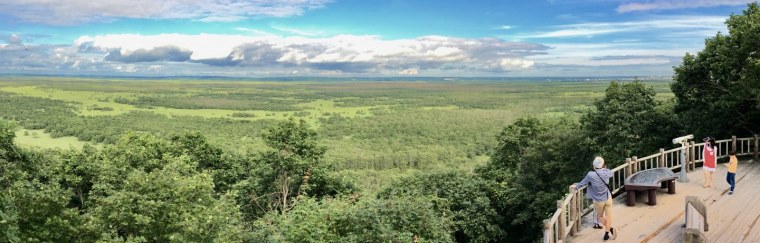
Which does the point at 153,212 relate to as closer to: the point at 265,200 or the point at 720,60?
the point at 265,200

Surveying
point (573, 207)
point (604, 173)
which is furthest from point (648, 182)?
point (573, 207)

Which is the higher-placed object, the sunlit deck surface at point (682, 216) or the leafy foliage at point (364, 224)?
the sunlit deck surface at point (682, 216)

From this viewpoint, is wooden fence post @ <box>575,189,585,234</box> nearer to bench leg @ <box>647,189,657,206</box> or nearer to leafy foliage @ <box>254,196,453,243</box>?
bench leg @ <box>647,189,657,206</box>

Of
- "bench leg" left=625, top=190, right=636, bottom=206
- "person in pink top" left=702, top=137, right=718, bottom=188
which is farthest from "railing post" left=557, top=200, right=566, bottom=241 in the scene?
"person in pink top" left=702, top=137, right=718, bottom=188

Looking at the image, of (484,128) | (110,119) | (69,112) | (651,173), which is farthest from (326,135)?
(651,173)

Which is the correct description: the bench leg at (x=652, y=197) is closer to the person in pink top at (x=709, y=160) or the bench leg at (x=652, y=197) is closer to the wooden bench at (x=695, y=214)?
the wooden bench at (x=695, y=214)

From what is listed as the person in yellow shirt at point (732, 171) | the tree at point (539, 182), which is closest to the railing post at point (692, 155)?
the person in yellow shirt at point (732, 171)

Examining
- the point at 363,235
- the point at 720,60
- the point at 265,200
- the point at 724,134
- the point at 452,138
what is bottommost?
the point at 452,138
